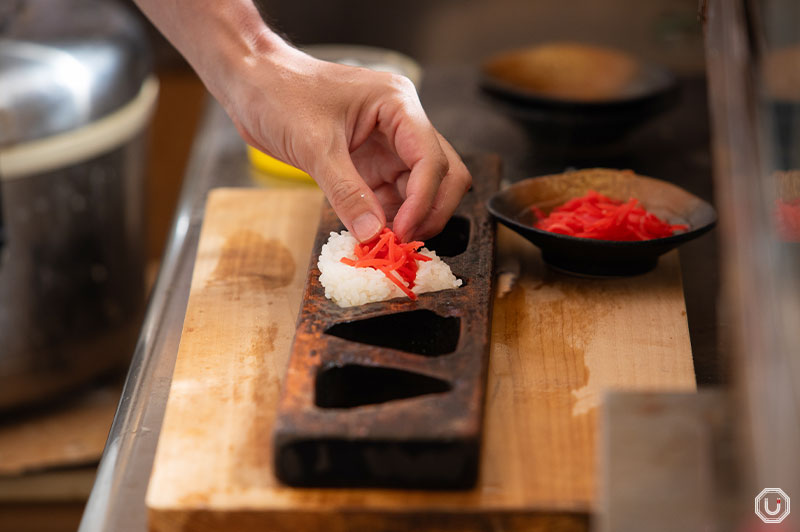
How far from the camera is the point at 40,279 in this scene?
2.05m

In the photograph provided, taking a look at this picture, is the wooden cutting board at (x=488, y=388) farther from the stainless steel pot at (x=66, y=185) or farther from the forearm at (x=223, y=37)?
the stainless steel pot at (x=66, y=185)

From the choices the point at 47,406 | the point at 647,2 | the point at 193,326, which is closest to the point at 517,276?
the point at 193,326

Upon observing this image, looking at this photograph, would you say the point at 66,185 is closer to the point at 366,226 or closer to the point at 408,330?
the point at 366,226

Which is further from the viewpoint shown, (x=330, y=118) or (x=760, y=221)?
(x=330, y=118)

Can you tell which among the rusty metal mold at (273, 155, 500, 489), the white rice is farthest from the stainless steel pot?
the white rice

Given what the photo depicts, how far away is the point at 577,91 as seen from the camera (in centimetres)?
216

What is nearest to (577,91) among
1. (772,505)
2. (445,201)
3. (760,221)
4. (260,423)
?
(445,201)

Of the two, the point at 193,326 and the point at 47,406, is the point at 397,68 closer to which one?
the point at 193,326

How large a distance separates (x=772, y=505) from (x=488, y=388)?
585 millimetres

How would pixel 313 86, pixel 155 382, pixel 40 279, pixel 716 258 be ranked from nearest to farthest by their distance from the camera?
pixel 155 382 < pixel 313 86 < pixel 716 258 < pixel 40 279

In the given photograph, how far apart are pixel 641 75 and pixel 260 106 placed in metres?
1.02

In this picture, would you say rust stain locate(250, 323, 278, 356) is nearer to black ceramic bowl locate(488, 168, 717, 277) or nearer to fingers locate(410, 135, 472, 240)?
fingers locate(410, 135, 472, 240)

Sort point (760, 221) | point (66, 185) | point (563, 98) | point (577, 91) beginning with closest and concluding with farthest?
point (760, 221)
point (563, 98)
point (66, 185)
point (577, 91)

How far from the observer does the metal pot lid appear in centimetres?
191
